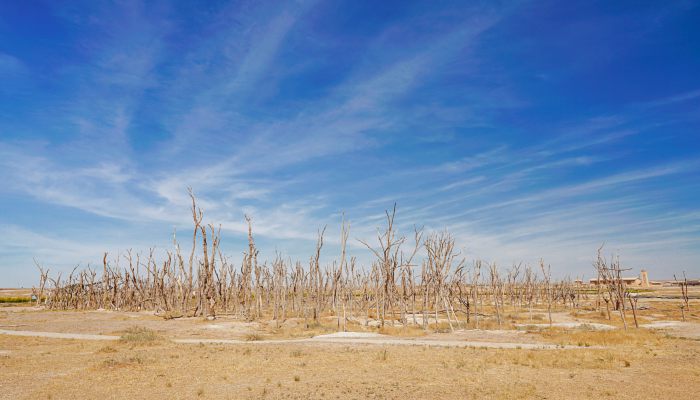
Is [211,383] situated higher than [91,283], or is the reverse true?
[91,283]

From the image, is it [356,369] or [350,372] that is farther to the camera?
[356,369]

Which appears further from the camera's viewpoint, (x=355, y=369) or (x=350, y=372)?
(x=355, y=369)

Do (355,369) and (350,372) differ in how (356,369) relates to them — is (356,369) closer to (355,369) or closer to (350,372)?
(355,369)

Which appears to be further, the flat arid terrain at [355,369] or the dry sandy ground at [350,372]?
the flat arid terrain at [355,369]

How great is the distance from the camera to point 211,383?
1445cm

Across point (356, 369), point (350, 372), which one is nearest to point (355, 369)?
point (356, 369)

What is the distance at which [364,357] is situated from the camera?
62.4 ft

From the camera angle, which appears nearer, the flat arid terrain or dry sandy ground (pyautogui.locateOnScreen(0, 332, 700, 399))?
dry sandy ground (pyautogui.locateOnScreen(0, 332, 700, 399))

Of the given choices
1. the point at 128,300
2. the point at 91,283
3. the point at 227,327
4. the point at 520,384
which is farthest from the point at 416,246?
the point at 91,283

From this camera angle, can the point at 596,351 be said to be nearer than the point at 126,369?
No

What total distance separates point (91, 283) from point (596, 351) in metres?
62.7

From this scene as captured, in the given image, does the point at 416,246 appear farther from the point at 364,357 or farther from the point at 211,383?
the point at 211,383

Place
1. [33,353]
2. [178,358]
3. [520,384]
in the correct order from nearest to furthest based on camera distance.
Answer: [520,384]
[178,358]
[33,353]

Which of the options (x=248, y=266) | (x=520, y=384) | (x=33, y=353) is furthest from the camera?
(x=248, y=266)
